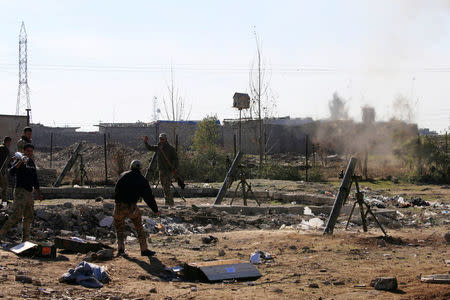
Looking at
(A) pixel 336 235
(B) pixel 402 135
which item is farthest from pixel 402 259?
(B) pixel 402 135

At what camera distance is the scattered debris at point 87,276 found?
23.7 ft

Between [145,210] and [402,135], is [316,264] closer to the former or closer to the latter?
[145,210]

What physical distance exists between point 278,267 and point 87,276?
265cm

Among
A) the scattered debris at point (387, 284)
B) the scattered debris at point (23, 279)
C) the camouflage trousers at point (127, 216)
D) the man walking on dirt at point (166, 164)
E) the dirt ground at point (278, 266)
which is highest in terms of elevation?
the man walking on dirt at point (166, 164)

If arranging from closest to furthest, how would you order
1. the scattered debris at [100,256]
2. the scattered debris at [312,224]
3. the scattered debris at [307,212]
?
the scattered debris at [100,256] < the scattered debris at [312,224] < the scattered debris at [307,212]

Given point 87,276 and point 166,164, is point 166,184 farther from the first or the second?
point 87,276

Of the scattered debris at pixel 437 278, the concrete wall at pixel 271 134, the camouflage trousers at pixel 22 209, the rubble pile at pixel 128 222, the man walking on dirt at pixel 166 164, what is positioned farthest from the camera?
the concrete wall at pixel 271 134

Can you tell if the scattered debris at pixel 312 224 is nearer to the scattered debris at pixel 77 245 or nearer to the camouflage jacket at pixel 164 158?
the camouflage jacket at pixel 164 158

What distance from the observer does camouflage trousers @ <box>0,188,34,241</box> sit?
945cm

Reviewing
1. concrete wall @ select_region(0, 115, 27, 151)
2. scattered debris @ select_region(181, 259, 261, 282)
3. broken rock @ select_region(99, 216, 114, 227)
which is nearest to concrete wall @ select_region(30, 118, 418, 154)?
concrete wall @ select_region(0, 115, 27, 151)

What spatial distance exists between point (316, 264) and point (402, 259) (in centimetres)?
129

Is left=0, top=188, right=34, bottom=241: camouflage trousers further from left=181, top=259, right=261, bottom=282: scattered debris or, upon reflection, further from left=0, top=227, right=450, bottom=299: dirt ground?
left=181, top=259, right=261, bottom=282: scattered debris

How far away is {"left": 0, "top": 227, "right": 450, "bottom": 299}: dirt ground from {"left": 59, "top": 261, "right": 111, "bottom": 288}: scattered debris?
11cm

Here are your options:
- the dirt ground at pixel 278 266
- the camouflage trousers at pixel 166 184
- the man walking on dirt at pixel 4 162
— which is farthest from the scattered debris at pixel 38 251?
the camouflage trousers at pixel 166 184
